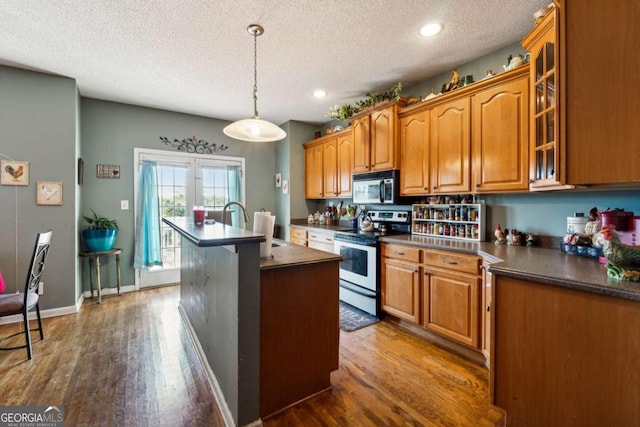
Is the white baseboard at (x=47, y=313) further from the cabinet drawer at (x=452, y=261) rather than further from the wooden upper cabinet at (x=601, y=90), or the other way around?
the wooden upper cabinet at (x=601, y=90)

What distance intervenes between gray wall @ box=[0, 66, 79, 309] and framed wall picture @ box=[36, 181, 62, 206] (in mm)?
40

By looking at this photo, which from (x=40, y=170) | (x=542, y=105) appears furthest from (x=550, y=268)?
(x=40, y=170)

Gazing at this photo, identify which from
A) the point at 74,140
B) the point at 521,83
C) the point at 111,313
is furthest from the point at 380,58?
the point at 111,313

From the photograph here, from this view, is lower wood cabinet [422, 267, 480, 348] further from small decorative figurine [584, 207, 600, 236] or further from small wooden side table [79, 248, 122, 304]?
small wooden side table [79, 248, 122, 304]

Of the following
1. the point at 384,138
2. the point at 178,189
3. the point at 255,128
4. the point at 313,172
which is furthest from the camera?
the point at 313,172

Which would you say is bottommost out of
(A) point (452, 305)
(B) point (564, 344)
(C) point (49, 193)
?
(A) point (452, 305)

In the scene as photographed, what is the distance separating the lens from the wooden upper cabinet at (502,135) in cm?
210

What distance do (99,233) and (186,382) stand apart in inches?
99.5

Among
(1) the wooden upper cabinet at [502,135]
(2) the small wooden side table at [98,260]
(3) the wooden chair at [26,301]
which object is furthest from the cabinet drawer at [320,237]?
(3) the wooden chair at [26,301]

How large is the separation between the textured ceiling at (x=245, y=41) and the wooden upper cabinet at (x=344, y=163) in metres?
0.70

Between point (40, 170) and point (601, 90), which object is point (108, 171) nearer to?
point (40, 170)

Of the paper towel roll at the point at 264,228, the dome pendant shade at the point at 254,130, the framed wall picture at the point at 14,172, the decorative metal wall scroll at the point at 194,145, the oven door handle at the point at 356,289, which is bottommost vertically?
the oven door handle at the point at 356,289

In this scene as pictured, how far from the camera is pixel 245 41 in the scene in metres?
2.35

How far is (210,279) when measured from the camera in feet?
6.26
